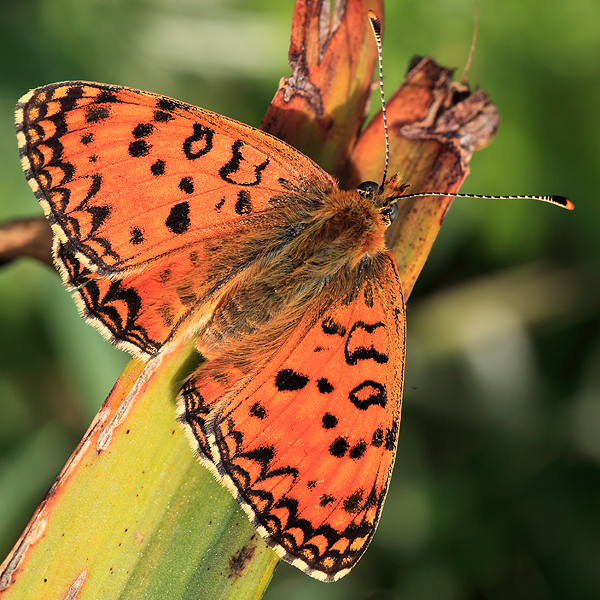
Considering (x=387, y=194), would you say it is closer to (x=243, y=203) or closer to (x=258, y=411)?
(x=243, y=203)

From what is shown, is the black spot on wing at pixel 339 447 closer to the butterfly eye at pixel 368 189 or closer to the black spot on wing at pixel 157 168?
the butterfly eye at pixel 368 189

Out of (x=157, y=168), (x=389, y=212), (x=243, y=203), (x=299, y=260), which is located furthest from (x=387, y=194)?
(x=157, y=168)

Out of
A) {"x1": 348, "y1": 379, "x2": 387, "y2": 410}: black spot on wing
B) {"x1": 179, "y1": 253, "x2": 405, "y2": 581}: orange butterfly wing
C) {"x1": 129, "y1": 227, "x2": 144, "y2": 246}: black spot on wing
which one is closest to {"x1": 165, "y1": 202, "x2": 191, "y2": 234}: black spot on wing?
{"x1": 129, "y1": 227, "x2": 144, "y2": 246}: black spot on wing

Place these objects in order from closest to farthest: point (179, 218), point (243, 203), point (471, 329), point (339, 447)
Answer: point (339, 447)
point (179, 218)
point (243, 203)
point (471, 329)

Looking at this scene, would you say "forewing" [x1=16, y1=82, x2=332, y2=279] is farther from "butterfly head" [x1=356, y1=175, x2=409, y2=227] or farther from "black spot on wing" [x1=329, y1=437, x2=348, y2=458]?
"black spot on wing" [x1=329, y1=437, x2=348, y2=458]

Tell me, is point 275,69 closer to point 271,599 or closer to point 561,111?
point 561,111
